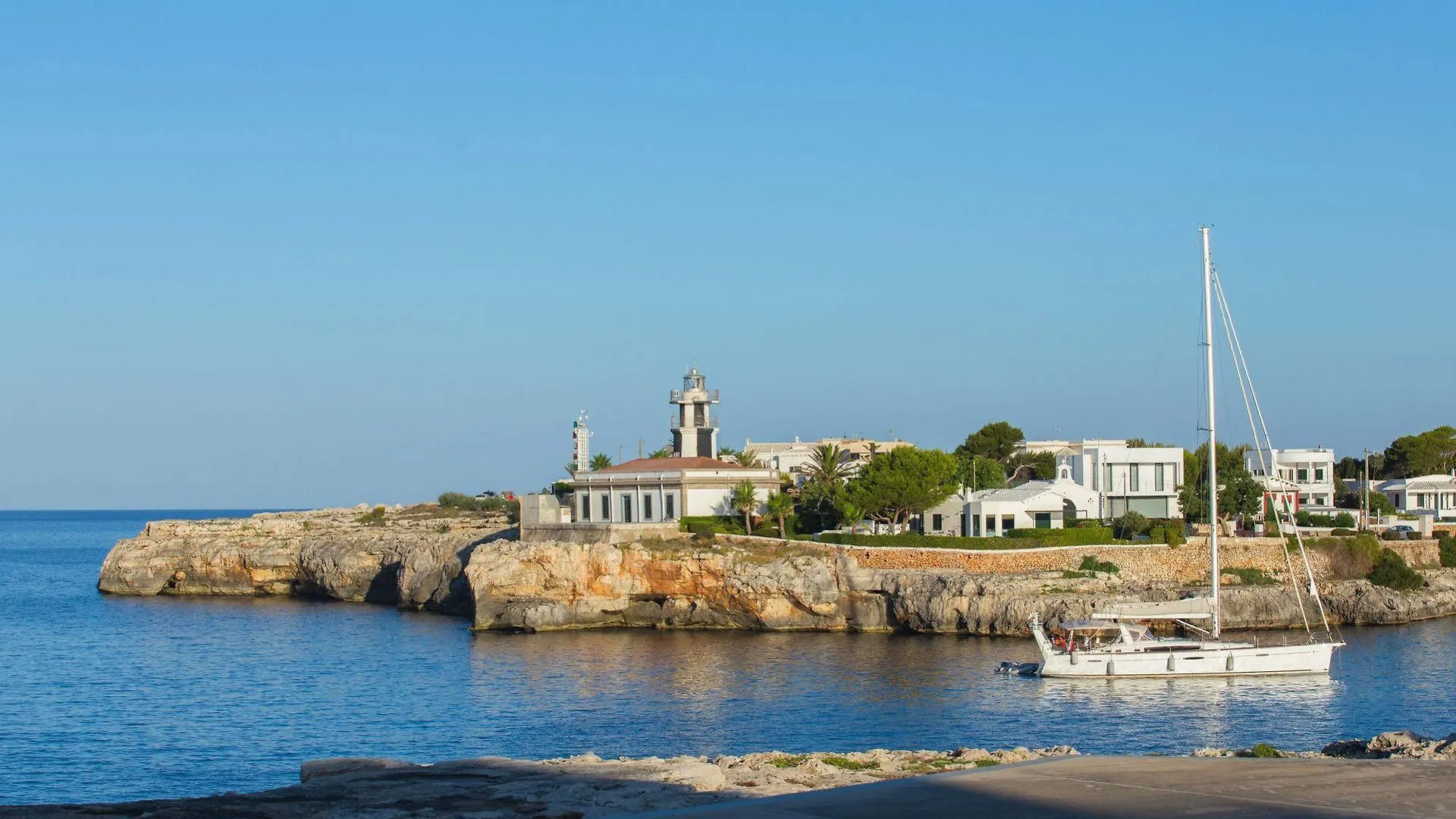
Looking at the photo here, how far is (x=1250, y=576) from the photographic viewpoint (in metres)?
59.4

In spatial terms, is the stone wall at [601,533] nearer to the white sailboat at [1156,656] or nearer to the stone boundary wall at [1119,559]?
the stone boundary wall at [1119,559]

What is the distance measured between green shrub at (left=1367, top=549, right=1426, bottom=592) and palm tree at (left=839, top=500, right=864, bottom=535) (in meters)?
22.1

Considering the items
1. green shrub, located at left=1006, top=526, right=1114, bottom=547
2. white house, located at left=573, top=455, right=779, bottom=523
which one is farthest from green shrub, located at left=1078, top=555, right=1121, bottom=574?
white house, located at left=573, top=455, right=779, bottom=523

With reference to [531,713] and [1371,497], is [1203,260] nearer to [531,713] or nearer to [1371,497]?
[531,713]

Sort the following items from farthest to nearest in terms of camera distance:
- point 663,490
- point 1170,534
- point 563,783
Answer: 1. point 663,490
2. point 1170,534
3. point 563,783

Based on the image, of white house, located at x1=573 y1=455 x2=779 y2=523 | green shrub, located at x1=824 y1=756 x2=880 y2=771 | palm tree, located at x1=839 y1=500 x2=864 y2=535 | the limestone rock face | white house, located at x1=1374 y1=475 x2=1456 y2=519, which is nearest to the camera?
green shrub, located at x1=824 y1=756 x2=880 y2=771

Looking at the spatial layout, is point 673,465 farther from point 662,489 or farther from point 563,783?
point 563,783

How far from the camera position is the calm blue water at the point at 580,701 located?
33.9m

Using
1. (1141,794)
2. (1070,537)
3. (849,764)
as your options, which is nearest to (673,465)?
(1070,537)

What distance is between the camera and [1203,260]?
51438 mm

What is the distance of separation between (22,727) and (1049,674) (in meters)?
29.3

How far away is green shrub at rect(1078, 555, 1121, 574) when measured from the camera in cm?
5788

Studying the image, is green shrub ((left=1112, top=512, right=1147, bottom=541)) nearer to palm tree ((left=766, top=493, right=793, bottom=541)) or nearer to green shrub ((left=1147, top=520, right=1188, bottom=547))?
green shrub ((left=1147, top=520, right=1188, bottom=547))

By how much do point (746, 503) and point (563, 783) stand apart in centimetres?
4336
